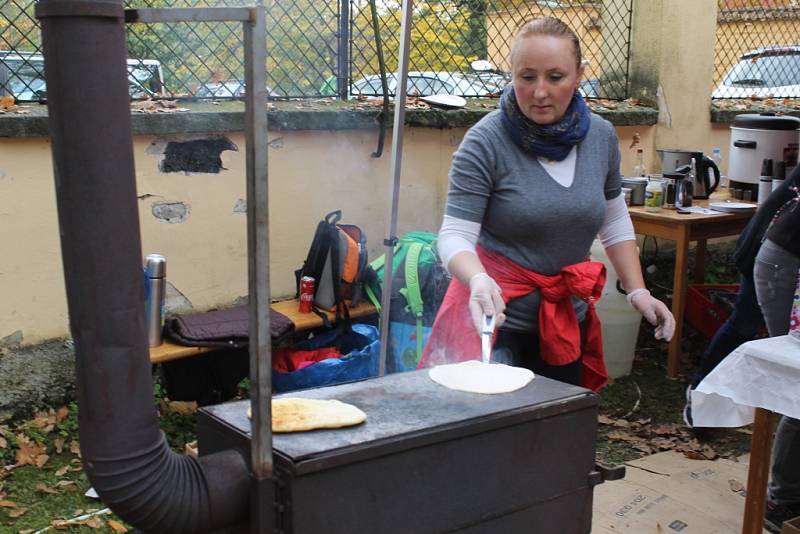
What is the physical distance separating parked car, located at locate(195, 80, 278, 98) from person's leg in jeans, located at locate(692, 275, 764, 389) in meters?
2.79

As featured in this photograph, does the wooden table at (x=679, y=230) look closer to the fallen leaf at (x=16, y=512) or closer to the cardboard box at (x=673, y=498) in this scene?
the cardboard box at (x=673, y=498)

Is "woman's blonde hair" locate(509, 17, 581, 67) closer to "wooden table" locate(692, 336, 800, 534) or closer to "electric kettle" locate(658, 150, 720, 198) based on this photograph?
"wooden table" locate(692, 336, 800, 534)

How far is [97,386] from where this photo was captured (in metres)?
1.44

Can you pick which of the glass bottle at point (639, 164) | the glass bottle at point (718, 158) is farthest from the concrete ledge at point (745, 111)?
the glass bottle at point (639, 164)

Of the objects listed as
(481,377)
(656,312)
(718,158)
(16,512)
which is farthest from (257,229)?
(718,158)

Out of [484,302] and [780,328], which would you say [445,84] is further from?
[484,302]

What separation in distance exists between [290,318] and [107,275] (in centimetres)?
318

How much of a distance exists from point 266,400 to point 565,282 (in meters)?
1.28

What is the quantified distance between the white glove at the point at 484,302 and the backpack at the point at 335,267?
2400 mm

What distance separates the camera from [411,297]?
14.9 feet

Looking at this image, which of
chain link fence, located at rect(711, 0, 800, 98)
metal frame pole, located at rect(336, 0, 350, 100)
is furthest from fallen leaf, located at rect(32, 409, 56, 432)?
chain link fence, located at rect(711, 0, 800, 98)

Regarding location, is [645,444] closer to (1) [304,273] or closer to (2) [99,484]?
(1) [304,273]

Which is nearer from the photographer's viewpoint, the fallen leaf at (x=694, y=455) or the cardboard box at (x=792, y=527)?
the cardboard box at (x=792, y=527)

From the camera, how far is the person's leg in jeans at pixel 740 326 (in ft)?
14.0
